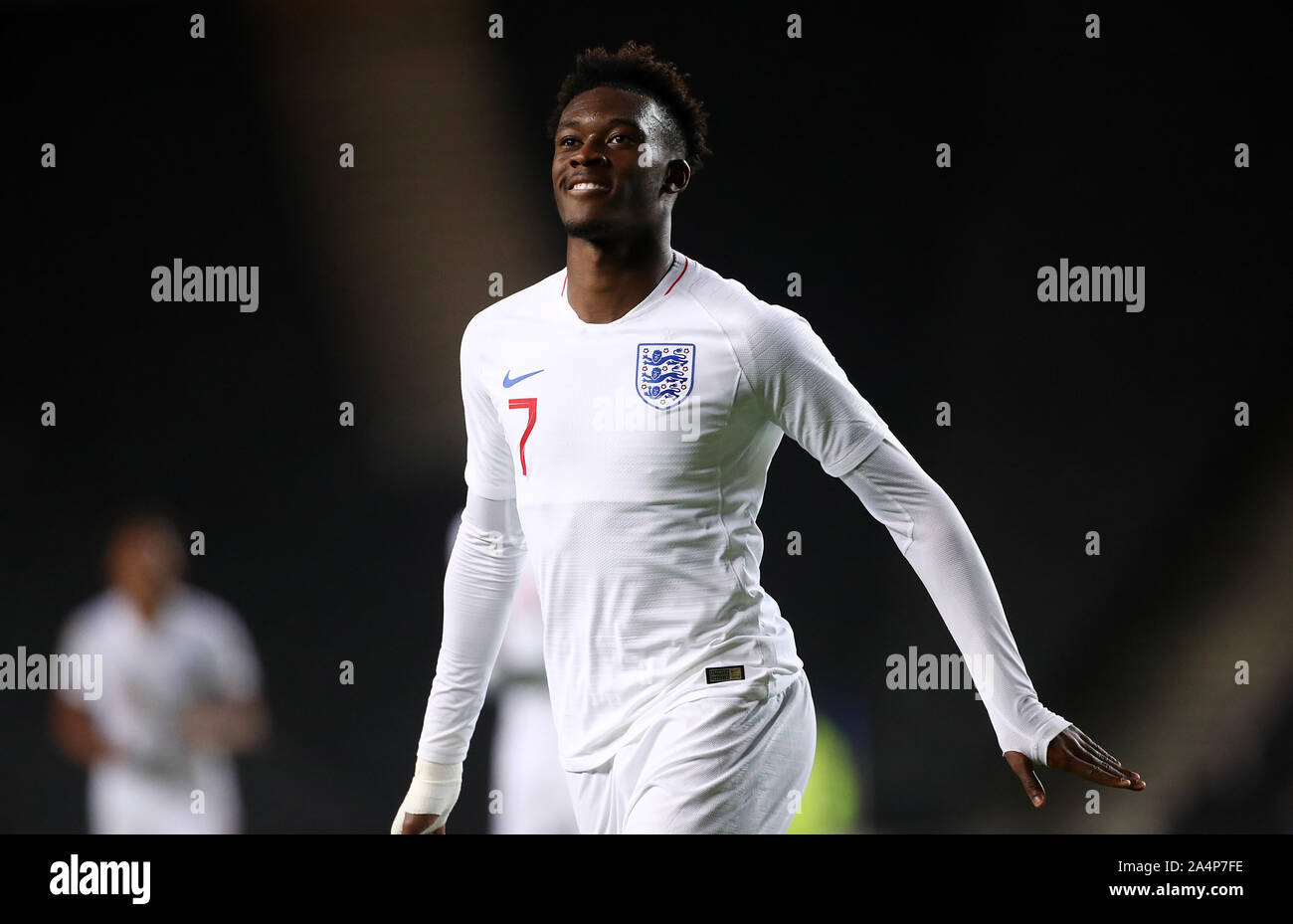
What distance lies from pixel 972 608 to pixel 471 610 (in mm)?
1175

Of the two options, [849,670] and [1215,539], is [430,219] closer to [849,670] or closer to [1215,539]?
[849,670]

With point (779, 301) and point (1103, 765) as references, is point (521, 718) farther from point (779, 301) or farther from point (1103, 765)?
point (1103, 765)

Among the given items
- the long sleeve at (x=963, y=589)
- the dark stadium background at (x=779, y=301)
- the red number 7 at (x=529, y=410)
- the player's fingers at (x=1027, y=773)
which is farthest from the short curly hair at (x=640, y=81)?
the dark stadium background at (x=779, y=301)

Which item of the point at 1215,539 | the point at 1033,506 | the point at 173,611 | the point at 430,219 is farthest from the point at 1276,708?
the point at 173,611

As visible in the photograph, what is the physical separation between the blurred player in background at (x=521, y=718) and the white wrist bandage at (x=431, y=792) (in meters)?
1.70

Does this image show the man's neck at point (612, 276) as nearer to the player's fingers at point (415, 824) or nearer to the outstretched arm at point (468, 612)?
the outstretched arm at point (468, 612)

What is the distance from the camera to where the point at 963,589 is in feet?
9.23

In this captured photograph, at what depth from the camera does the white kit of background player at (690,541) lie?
2.72m

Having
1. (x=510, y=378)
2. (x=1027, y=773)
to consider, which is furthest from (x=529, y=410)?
(x=1027, y=773)

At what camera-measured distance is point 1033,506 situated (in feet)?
17.5

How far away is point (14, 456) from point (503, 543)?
307cm

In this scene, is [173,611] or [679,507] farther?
[173,611]
